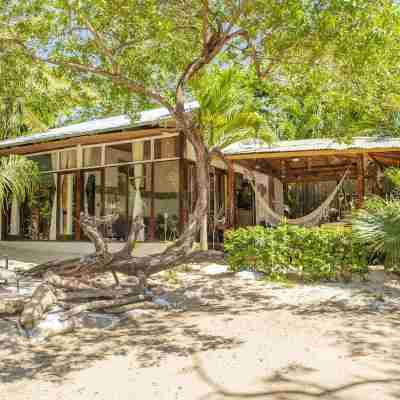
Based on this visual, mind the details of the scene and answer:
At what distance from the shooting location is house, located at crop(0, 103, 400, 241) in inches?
395

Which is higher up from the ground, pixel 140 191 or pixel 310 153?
pixel 310 153

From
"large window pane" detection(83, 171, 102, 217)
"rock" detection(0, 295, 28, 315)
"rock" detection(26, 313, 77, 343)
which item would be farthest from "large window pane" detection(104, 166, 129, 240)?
"rock" detection(26, 313, 77, 343)

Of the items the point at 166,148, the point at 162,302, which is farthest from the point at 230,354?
the point at 166,148

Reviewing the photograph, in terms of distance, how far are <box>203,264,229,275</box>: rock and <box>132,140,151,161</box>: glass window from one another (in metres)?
3.26

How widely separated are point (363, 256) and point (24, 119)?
430 inches

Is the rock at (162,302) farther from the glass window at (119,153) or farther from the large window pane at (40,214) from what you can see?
the large window pane at (40,214)

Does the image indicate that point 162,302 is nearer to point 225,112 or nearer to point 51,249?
point 225,112

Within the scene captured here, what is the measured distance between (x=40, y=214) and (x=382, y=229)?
30.9 ft

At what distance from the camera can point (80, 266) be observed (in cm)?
672

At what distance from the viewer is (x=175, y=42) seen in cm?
737

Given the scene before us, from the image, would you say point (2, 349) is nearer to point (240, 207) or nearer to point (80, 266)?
point (80, 266)

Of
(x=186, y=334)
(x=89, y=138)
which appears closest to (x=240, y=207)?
(x=89, y=138)

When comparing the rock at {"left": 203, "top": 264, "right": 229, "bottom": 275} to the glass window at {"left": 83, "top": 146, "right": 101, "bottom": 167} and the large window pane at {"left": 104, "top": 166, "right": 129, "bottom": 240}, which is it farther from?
the glass window at {"left": 83, "top": 146, "right": 101, "bottom": 167}

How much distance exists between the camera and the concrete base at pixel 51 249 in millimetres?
10354
